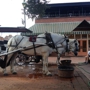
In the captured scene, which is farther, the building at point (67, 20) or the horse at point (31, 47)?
the building at point (67, 20)

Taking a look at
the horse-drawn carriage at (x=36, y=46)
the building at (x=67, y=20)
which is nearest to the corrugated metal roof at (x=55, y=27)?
the building at (x=67, y=20)

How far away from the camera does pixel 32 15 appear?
36.6 metres

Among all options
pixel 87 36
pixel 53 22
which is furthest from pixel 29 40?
pixel 53 22

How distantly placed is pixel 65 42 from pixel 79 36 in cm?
1871

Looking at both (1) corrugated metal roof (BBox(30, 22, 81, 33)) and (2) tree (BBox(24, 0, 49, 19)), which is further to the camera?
(2) tree (BBox(24, 0, 49, 19))

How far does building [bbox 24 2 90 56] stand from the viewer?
28.0m

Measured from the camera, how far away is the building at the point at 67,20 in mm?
28016

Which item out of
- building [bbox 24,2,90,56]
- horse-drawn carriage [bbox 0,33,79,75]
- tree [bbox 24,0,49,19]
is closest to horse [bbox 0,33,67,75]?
horse-drawn carriage [bbox 0,33,79,75]

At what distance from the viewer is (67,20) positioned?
3045cm

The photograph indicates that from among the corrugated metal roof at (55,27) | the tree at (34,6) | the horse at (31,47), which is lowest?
the horse at (31,47)

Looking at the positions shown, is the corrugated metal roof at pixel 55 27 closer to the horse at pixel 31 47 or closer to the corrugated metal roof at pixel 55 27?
the corrugated metal roof at pixel 55 27

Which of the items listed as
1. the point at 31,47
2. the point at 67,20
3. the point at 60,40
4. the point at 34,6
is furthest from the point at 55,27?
the point at 31,47

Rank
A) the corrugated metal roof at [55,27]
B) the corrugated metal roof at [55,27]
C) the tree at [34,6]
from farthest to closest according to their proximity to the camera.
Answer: the tree at [34,6] → the corrugated metal roof at [55,27] → the corrugated metal roof at [55,27]

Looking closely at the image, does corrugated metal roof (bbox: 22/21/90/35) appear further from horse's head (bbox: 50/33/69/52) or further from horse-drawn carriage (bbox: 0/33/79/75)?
horse-drawn carriage (bbox: 0/33/79/75)
